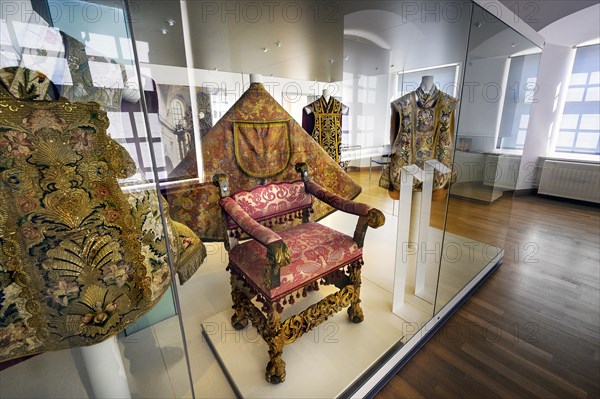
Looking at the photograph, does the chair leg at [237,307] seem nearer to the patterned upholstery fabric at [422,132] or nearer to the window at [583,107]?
the patterned upholstery fabric at [422,132]

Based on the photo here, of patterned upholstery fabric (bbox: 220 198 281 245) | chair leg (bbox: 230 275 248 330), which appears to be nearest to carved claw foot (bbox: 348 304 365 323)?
chair leg (bbox: 230 275 248 330)

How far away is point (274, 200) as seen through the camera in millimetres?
1571

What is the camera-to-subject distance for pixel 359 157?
6.01 ft

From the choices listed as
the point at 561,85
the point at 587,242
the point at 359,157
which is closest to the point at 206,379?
the point at 359,157

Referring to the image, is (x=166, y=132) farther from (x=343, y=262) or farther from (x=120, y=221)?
(x=343, y=262)

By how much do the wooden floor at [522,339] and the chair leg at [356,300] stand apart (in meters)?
0.35

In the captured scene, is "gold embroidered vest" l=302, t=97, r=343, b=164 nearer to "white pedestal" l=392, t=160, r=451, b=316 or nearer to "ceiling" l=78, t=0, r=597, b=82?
"ceiling" l=78, t=0, r=597, b=82

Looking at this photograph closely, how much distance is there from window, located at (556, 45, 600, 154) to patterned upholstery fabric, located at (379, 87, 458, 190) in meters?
4.47

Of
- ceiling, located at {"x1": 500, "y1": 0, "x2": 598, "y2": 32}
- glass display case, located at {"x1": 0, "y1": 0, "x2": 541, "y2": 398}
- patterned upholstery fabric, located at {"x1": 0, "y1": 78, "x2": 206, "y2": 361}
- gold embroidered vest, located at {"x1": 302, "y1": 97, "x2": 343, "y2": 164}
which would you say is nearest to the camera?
patterned upholstery fabric, located at {"x1": 0, "y1": 78, "x2": 206, "y2": 361}

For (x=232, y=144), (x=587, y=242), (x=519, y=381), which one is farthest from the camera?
(x=587, y=242)

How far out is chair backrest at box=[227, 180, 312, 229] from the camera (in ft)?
4.83

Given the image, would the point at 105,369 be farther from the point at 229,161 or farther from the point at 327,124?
the point at 327,124

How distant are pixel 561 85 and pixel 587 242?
3.00 meters

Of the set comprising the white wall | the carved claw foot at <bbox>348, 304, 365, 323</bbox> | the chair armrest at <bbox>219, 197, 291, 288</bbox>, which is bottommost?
the carved claw foot at <bbox>348, 304, 365, 323</bbox>
